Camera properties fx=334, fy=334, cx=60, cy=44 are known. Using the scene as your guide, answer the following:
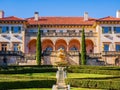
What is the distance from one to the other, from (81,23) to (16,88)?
4313cm

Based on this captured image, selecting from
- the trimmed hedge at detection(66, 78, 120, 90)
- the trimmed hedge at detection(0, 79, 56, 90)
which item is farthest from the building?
the trimmed hedge at detection(66, 78, 120, 90)

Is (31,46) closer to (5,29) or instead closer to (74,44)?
(5,29)

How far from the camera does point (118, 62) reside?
204 feet

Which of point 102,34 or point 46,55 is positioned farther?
point 102,34

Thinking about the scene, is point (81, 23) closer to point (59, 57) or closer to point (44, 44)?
point (44, 44)

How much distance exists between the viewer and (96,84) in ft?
97.0

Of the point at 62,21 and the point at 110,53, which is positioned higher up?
the point at 62,21

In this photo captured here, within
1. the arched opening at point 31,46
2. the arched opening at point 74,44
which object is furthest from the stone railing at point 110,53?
the arched opening at point 31,46

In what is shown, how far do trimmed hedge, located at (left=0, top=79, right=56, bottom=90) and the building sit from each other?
1335 inches

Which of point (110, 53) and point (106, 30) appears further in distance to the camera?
point (106, 30)

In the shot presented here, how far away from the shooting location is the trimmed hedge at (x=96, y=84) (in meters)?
28.1

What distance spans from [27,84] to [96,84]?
20.5 ft

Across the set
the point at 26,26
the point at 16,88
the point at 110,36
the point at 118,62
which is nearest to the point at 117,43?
the point at 110,36

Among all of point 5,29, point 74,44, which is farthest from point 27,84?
point 74,44
